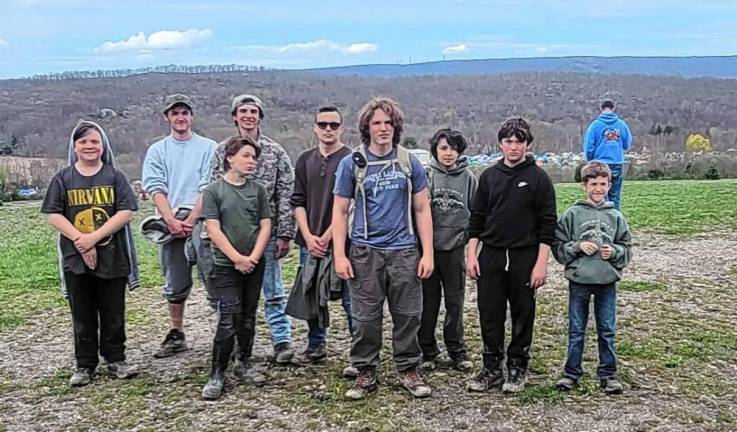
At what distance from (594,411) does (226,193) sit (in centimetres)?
248

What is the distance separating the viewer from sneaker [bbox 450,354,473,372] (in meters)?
5.11

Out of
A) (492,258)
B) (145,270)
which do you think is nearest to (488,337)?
(492,258)

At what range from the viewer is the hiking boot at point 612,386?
4.66 meters

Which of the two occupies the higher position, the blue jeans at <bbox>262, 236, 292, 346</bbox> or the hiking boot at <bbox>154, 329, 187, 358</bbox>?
the blue jeans at <bbox>262, 236, 292, 346</bbox>

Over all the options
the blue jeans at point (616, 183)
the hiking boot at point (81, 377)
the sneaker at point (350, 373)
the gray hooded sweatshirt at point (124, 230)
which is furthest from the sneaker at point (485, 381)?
the blue jeans at point (616, 183)

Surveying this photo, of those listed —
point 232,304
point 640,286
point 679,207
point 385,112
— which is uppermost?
point 385,112

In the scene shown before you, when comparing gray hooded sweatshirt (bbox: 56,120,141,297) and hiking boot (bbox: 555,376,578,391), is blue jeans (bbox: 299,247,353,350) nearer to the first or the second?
gray hooded sweatshirt (bbox: 56,120,141,297)

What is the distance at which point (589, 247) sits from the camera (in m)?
4.50

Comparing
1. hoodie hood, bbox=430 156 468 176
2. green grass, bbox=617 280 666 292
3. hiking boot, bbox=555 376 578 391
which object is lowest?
green grass, bbox=617 280 666 292

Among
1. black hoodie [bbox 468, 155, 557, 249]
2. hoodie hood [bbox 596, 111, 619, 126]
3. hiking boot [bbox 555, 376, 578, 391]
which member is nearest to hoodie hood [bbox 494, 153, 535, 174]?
black hoodie [bbox 468, 155, 557, 249]

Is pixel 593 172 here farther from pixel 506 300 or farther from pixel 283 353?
pixel 283 353

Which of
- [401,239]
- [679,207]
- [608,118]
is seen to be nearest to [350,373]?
[401,239]

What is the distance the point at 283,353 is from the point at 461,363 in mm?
1207

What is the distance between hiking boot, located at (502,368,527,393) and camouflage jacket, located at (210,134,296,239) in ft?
5.46
